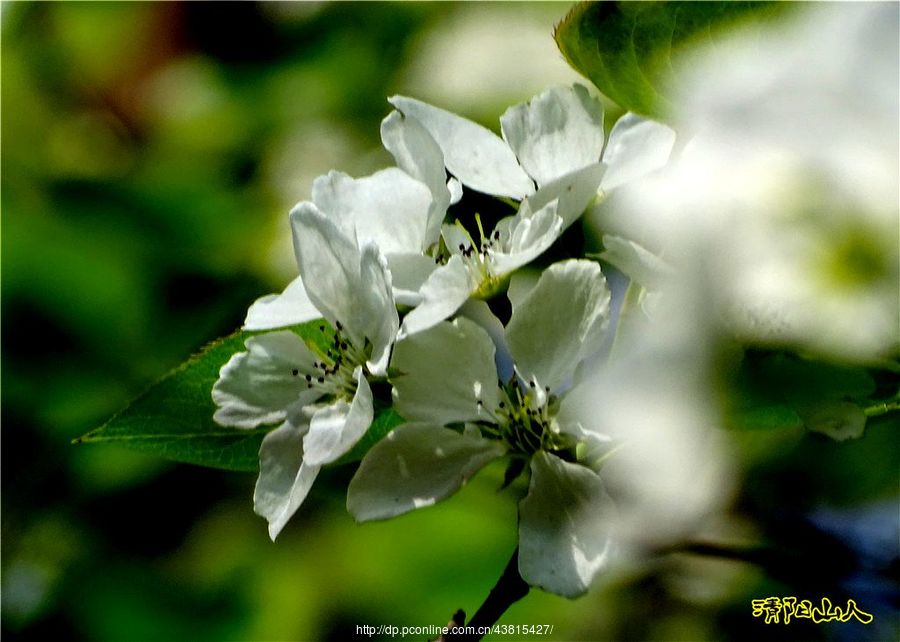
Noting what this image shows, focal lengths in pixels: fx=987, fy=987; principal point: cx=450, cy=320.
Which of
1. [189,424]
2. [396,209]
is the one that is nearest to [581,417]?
[396,209]

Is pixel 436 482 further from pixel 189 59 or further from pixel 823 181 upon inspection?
pixel 189 59

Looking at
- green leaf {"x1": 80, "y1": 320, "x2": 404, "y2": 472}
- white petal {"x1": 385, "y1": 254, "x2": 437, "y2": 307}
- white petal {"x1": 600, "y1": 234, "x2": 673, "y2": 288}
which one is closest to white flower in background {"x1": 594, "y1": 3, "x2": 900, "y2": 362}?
white petal {"x1": 600, "y1": 234, "x2": 673, "y2": 288}

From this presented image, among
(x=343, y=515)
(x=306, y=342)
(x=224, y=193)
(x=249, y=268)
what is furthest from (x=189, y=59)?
(x=306, y=342)

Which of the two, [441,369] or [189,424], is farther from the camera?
[189,424]

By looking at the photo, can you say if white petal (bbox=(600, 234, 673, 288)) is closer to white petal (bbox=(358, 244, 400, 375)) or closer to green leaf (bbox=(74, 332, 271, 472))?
white petal (bbox=(358, 244, 400, 375))

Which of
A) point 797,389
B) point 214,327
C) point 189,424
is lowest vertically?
point 214,327

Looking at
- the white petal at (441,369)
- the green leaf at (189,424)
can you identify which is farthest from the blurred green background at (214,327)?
the white petal at (441,369)

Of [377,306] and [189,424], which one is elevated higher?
[377,306]

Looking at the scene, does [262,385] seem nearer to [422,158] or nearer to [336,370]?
[336,370]
